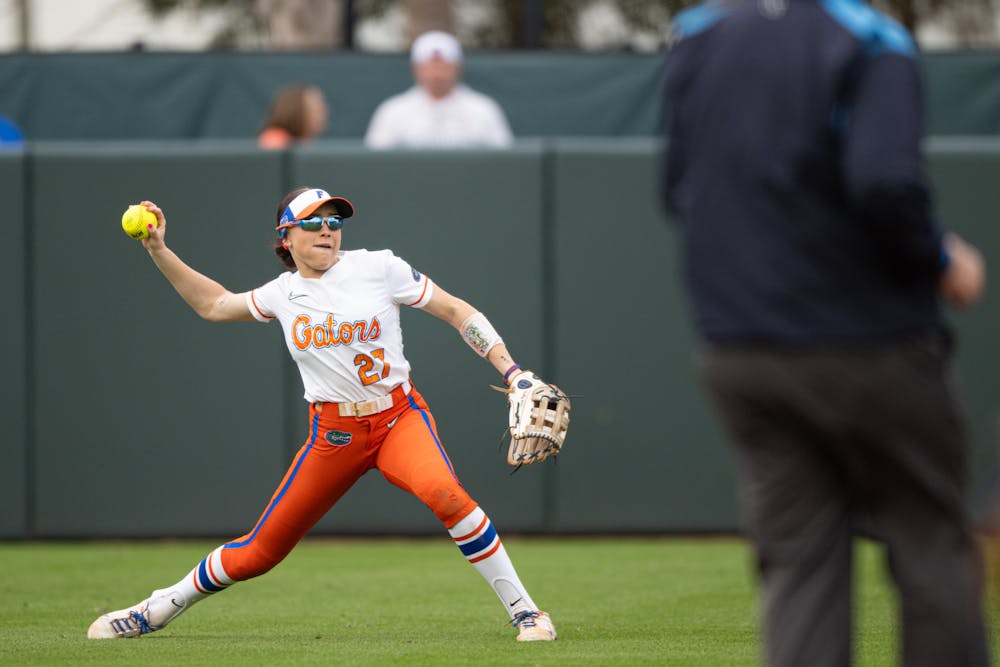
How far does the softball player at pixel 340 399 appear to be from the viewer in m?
5.97

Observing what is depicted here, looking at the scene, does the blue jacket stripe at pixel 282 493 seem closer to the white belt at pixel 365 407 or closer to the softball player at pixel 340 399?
the softball player at pixel 340 399

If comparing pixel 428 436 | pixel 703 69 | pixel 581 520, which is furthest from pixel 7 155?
pixel 703 69

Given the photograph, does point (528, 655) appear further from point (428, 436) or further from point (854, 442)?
point (854, 442)

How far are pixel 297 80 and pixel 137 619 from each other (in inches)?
262

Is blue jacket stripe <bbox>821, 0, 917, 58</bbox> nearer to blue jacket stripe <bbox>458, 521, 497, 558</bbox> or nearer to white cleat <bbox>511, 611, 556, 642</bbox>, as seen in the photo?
blue jacket stripe <bbox>458, 521, 497, 558</bbox>

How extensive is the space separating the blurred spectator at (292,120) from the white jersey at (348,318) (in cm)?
432

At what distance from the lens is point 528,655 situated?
18.4 ft

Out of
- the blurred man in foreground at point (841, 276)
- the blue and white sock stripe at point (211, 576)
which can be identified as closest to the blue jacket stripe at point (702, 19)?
the blurred man in foreground at point (841, 276)

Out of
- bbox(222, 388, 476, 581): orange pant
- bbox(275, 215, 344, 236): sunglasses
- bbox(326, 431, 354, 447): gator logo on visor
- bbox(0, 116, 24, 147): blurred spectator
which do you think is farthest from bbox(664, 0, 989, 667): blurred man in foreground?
bbox(0, 116, 24, 147): blurred spectator

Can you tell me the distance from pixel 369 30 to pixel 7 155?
11.3ft

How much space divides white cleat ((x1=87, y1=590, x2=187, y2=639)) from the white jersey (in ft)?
3.39

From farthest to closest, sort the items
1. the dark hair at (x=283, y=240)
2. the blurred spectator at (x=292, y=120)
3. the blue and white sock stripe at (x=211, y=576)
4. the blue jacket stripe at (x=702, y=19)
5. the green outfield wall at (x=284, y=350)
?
1. the blurred spectator at (x=292, y=120)
2. the green outfield wall at (x=284, y=350)
3. the dark hair at (x=283, y=240)
4. the blue and white sock stripe at (x=211, y=576)
5. the blue jacket stripe at (x=702, y=19)

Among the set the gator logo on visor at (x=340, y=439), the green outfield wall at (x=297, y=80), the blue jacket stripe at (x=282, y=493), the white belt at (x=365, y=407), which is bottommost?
the blue jacket stripe at (x=282, y=493)

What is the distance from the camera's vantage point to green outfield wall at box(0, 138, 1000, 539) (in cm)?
1030
